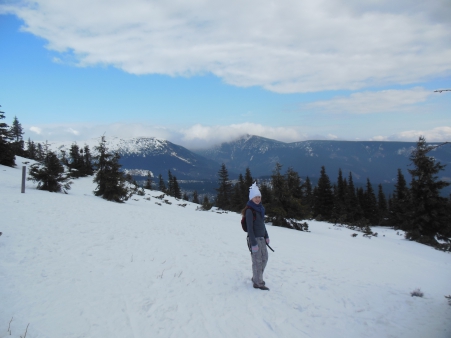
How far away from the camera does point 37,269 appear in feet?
20.4

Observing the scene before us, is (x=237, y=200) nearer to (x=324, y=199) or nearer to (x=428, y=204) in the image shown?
(x=324, y=199)

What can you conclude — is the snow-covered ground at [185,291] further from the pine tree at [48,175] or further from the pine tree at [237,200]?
the pine tree at [237,200]

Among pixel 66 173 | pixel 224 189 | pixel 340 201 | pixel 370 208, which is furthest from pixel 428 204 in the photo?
pixel 224 189

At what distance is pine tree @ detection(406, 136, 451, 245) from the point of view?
2261 cm

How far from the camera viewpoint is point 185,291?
6152 mm

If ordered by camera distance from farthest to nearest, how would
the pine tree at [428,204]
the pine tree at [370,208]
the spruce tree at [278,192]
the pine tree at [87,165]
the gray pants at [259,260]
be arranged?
the pine tree at [370,208] < the pine tree at [87,165] < the pine tree at [428,204] < the spruce tree at [278,192] < the gray pants at [259,260]

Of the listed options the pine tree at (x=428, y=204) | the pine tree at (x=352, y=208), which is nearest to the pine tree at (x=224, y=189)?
the pine tree at (x=352, y=208)

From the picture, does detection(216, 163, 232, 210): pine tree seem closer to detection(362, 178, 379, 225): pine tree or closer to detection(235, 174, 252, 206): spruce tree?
detection(235, 174, 252, 206): spruce tree

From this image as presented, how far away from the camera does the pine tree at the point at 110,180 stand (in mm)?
21297

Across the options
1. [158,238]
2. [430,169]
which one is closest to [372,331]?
[158,238]

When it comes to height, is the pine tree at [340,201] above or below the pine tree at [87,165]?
below

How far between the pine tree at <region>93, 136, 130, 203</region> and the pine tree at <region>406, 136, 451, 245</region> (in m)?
25.5

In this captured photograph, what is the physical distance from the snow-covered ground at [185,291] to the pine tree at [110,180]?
1060 centimetres

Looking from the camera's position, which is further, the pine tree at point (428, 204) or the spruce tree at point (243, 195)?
the spruce tree at point (243, 195)
